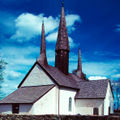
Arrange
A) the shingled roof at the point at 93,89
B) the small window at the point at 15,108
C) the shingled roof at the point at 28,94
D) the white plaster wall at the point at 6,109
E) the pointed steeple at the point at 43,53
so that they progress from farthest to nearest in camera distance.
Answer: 1. the pointed steeple at the point at 43,53
2. the shingled roof at the point at 93,89
3. the white plaster wall at the point at 6,109
4. the small window at the point at 15,108
5. the shingled roof at the point at 28,94

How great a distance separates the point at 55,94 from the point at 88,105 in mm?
5565

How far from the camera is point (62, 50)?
34125 mm

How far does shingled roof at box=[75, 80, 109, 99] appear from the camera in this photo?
28953 millimetres

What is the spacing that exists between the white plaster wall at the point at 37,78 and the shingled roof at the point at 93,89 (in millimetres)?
5610

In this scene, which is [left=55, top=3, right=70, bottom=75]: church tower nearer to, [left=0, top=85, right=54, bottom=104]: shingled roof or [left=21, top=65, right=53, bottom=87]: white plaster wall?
[left=21, top=65, right=53, bottom=87]: white plaster wall

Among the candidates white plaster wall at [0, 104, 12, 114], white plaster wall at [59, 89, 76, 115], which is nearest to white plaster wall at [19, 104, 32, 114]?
white plaster wall at [0, 104, 12, 114]

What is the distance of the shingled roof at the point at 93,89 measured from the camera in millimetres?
28953

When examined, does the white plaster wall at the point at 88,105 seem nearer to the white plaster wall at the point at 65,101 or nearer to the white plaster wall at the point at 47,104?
the white plaster wall at the point at 65,101

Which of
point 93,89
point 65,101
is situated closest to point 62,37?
point 93,89

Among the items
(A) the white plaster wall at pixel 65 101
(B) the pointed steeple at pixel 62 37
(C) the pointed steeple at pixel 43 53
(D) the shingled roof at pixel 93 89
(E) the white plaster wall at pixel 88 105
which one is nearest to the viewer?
(A) the white plaster wall at pixel 65 101

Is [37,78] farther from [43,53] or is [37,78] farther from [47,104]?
[47,104]

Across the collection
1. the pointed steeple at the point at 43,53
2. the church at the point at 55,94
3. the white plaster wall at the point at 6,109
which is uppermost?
the pointed steeple at the point at 43,53

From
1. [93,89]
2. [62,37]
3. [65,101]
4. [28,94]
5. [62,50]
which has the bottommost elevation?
[65,101]

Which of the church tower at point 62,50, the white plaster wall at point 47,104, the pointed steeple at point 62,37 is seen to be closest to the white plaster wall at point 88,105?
the white plaster wall at point 47,104
